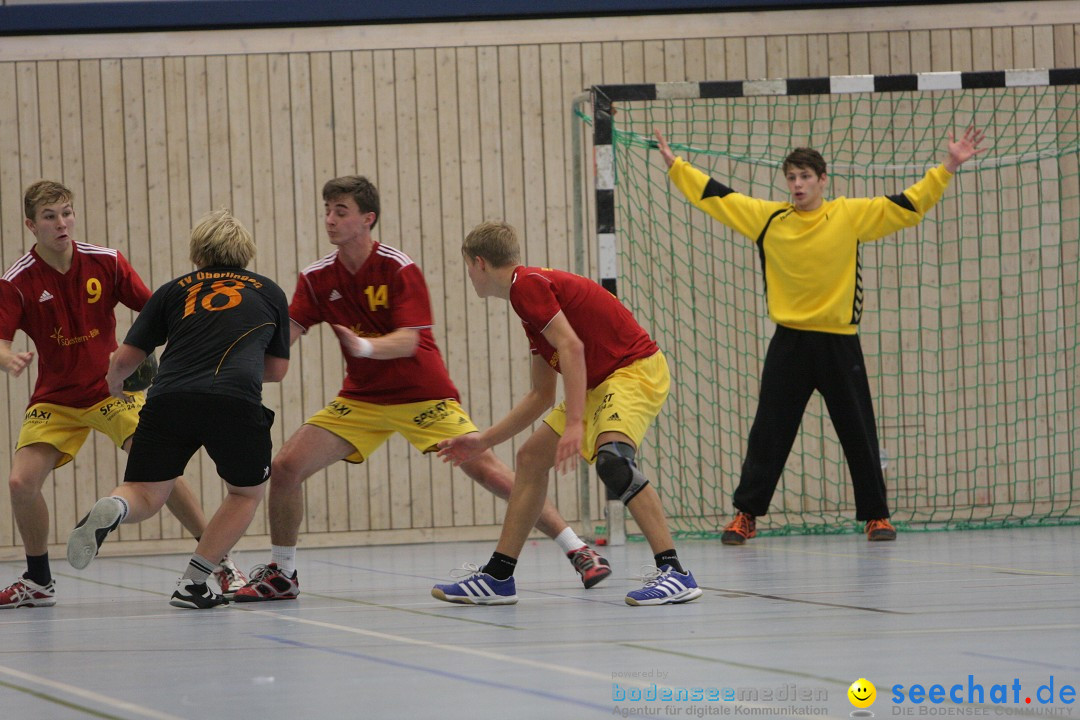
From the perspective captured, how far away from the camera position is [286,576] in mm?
5352

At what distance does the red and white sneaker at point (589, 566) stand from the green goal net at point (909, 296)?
3.61 metres

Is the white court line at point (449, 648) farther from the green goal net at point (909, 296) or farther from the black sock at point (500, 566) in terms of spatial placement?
the green goal net at point (909, 296)

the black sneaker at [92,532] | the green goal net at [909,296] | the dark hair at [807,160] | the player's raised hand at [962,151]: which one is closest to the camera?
the black sneaker at [92,532]

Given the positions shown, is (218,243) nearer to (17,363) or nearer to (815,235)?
(17,363)

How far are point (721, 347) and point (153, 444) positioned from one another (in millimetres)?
4967

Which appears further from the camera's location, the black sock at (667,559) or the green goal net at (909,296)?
the green goal net at (909,296)

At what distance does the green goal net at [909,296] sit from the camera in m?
9.08

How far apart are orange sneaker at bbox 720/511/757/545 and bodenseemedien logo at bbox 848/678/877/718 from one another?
4630 millimetres

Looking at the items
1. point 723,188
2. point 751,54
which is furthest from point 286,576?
point 751,54

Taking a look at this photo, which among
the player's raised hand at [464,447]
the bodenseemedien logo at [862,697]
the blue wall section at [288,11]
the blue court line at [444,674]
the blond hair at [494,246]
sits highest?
the blue wall section at [288,11]

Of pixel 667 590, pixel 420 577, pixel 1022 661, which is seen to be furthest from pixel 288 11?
pixel 1022 661

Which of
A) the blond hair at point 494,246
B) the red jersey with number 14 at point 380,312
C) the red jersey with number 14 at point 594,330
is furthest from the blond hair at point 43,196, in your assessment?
the red jersey with number 14 at point 594,330

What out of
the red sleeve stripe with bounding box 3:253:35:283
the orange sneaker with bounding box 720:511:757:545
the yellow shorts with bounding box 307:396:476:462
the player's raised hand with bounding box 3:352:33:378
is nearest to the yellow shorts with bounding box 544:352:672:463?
the yellow shorts with bounding box 307:396:476:462

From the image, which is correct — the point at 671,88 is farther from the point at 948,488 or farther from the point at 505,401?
the point at 948,488
